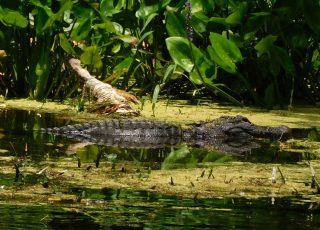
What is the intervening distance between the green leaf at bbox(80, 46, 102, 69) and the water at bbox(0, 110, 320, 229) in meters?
2.17

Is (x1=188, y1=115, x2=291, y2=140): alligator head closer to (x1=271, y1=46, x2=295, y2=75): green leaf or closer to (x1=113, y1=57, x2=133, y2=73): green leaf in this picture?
(x1=271, y1=46, x2=295, y2=75): green leaf

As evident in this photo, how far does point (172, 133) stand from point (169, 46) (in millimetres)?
1185

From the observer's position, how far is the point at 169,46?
6812mm

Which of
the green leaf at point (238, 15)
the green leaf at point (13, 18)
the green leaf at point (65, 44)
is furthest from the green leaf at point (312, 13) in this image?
the green leaf at point (13, 18)

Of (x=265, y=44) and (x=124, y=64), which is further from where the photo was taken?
(x=124, y=64)

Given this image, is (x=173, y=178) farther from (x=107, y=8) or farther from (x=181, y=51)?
(x=107, y=8)

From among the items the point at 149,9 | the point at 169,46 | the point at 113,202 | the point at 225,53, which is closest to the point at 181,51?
the point at 169,46

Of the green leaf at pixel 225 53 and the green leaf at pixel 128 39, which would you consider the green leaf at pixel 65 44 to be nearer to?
the green leaf at pixel 128 39

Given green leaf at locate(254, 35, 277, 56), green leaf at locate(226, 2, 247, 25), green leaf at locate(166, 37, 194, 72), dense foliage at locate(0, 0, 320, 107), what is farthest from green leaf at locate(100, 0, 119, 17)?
green leaf at locate(254, 35, 277, 56)

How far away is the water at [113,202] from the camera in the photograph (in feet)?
9.96

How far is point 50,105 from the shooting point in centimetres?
685

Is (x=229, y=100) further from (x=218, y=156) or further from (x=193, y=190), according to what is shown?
(x=193, y=190)

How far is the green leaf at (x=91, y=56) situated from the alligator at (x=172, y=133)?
4.09 ft

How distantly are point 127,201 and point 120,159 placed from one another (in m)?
1.19
